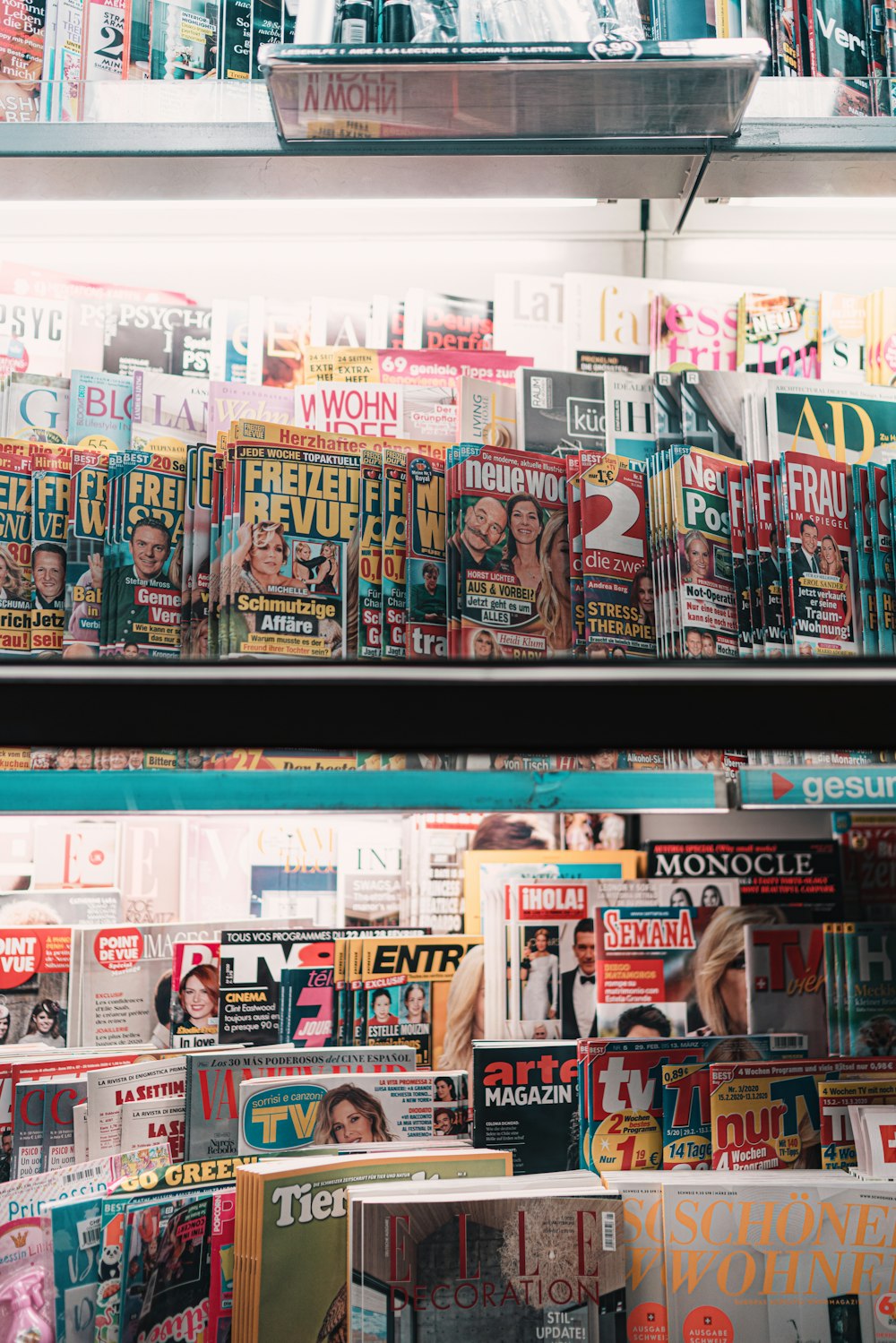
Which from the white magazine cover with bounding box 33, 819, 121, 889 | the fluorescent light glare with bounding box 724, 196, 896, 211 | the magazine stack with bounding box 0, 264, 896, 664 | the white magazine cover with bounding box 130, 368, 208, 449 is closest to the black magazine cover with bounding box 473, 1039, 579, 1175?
the magazine stack with bounding box 0, 264, 896, 664

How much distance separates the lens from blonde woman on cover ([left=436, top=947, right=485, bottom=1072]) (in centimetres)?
166

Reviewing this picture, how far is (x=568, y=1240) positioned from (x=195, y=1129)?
46cm

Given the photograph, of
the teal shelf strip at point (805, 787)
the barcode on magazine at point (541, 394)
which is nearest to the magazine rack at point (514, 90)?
the barcode on magazine at point (541, 394)

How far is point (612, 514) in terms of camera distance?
1.50m

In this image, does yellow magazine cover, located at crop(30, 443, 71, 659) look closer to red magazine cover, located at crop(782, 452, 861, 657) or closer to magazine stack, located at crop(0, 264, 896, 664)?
magazine stack, located at crop(0, 264, 896, 664)

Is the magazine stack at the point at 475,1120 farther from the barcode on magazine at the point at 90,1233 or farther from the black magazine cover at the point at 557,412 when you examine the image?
the black magazine cover at the point at 557,412

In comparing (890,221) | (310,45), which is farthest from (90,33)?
(890,221)

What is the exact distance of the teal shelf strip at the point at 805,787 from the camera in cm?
134

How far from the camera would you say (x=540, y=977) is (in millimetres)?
1727

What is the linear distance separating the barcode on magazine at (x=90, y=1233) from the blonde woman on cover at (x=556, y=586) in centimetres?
87

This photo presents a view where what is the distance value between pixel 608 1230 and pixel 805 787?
1.87 feet

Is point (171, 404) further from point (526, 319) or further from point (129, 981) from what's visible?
point (129, 981)

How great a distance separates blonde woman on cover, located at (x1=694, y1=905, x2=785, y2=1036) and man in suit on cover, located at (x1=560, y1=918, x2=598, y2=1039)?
169 millimetres

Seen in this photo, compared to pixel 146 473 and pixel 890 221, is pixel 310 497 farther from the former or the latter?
pixel 890 221
